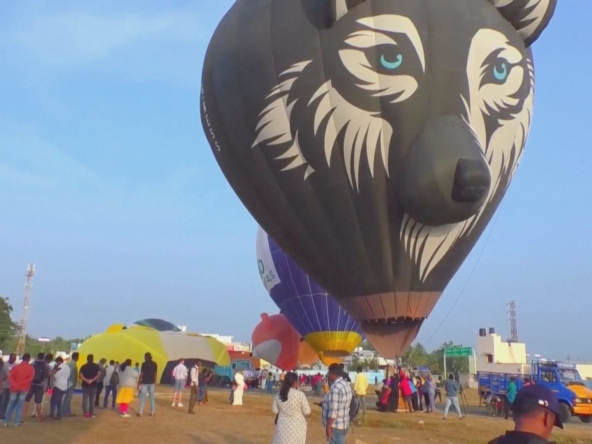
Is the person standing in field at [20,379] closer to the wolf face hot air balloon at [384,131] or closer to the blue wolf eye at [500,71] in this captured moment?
the wolf face hot air balloon at [384,131]

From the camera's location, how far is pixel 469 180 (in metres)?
8.66

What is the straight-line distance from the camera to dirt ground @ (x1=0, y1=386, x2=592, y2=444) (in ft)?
31.5

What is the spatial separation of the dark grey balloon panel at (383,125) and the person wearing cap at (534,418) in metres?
6.40

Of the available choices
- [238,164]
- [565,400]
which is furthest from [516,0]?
[565,400]

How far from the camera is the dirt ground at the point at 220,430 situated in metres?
9.59

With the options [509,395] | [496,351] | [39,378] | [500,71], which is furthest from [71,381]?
[496,351]

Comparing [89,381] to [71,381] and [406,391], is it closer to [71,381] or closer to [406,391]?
[71,381]

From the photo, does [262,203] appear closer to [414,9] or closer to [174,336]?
[414,9]

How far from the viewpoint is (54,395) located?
11211 millimetres

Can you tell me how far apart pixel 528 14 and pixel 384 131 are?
134 inches

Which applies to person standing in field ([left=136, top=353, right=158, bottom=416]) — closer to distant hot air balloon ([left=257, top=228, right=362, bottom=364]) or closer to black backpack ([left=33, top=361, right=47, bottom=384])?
black backpack ([left=33, top=361, right=47, bottom=384])

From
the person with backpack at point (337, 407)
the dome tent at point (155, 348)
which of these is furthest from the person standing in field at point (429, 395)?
the dome tent at point (155, 348)

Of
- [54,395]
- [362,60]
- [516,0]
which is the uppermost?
[516,0]

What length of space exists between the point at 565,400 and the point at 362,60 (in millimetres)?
12631
